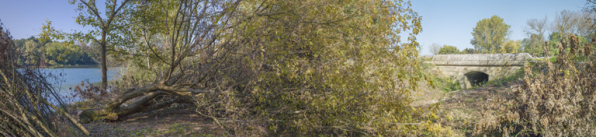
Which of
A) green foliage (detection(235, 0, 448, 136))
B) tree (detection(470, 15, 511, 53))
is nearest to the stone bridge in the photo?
green foliage (detection(235, 0, 448, 136))

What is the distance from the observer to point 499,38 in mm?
36688

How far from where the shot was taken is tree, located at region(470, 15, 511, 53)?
3675 cm

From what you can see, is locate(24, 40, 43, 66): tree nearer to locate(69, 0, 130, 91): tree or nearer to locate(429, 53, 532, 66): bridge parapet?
locate(69, 0, 130, 91): tree

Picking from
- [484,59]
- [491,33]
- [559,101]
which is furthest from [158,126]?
[491,33]

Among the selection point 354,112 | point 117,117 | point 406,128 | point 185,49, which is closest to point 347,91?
point 354,112

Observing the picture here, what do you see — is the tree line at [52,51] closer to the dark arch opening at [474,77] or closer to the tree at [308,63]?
the tree at [308,63]

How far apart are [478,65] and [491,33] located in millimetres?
22166

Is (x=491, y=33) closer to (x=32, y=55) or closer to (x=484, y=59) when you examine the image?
(x=484, y=59)

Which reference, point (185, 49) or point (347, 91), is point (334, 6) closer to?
point (347, 91)

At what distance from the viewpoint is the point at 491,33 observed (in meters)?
37.8

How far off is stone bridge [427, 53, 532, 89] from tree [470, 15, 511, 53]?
17011mm

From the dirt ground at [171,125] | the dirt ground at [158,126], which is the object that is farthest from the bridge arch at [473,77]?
the dirt ground at [158,126]

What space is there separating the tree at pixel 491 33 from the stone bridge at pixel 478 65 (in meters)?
17.0

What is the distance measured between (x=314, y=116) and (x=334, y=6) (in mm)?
1859
